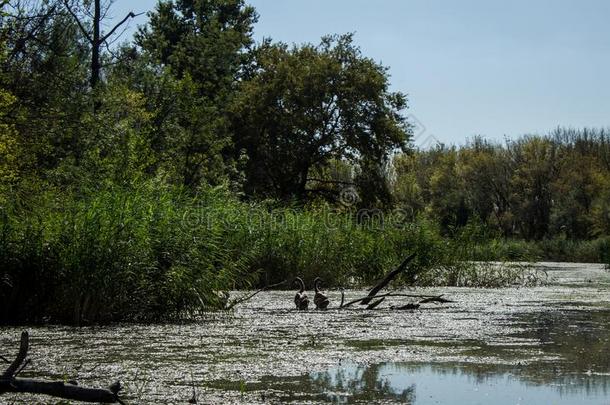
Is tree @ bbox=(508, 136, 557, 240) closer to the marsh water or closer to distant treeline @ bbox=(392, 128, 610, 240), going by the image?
distant treeline @ bbox=(392, 128, 610, 240)

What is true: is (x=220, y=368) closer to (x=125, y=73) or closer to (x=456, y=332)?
(x=456, y=332)

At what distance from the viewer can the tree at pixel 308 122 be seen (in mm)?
36781

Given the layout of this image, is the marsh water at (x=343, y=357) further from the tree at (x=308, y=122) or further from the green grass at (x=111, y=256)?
the tree at (x=308, y=122)

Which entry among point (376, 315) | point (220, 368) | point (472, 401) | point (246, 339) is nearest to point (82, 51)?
point (376, 315)

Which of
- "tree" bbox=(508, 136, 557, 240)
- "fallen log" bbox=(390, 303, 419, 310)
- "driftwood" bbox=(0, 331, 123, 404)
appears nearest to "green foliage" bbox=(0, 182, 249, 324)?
"fallen log" bbox=(390, 303, 419, 310)

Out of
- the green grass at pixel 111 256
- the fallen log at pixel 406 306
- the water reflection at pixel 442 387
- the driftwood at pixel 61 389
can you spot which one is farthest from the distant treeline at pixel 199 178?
the driftwood at pixel 61 389

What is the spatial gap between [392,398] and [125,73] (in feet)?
77.1

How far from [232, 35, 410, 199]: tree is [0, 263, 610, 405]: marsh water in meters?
24.8

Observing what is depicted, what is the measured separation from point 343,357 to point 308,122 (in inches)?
1138

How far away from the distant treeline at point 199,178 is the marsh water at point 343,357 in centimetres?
85

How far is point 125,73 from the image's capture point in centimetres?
2808

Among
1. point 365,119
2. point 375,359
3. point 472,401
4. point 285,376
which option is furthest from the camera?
point 365,119

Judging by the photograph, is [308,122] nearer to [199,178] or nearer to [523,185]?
[199,178]

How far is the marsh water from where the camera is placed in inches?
242
